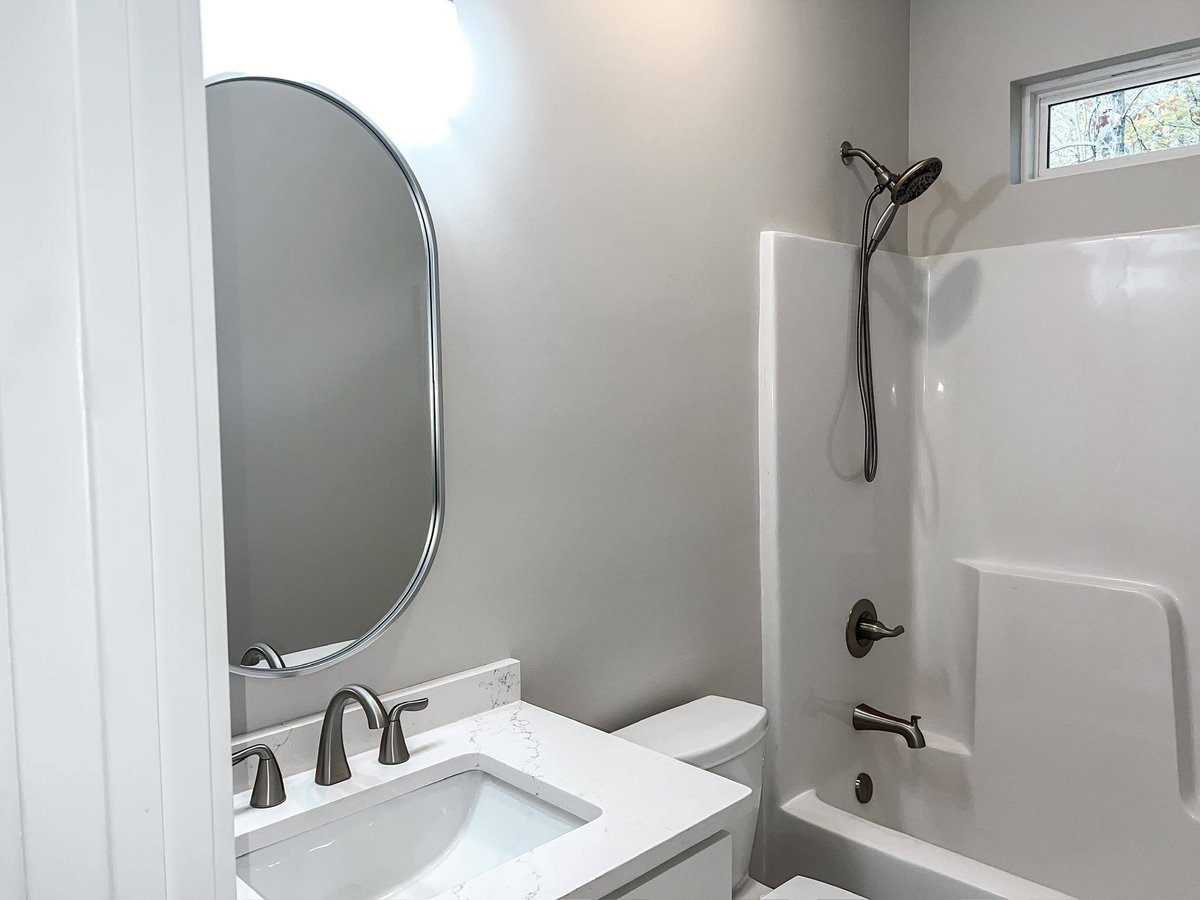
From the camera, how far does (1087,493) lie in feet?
6.91

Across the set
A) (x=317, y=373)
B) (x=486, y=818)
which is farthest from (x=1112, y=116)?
(x=486, y=818)

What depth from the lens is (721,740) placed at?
61.1 inches

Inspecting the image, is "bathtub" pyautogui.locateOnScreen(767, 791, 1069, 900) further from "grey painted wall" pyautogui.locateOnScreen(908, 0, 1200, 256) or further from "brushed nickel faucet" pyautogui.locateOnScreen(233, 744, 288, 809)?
"grey painted wall" pyautogui.locateOnScreen(908, 0, 1200, 256)

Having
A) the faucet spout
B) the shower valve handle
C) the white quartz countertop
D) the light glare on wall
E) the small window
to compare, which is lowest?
the faucet spout

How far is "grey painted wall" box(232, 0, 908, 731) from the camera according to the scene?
1.36 m

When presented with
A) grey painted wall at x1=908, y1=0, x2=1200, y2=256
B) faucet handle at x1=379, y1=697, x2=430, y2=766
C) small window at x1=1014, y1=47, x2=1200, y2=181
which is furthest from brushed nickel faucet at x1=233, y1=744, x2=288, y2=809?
A: small window at x1=1014, y1=47, x2=1200, y2=181

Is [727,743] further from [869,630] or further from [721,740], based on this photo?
[869,630]

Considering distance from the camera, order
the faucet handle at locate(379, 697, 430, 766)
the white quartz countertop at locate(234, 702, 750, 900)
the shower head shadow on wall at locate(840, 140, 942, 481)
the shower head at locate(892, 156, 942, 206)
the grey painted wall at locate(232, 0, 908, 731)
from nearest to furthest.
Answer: the white quartz countertop at locate(234, 702, 750, 900) → the faucet handle at locate(379, 697, 430, 766) → the grey painted wall at locate(232, 0, 908, 731) → the shower head at locate(892, 156, 942, 206) → the shower head shadow on wall at locate(840, 140, 942, 481)

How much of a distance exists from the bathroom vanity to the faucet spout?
1.06 meters

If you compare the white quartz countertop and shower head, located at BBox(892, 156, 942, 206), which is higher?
shower head, located at BBox(892, 156, 942, 206)

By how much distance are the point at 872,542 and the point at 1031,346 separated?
2.06ft

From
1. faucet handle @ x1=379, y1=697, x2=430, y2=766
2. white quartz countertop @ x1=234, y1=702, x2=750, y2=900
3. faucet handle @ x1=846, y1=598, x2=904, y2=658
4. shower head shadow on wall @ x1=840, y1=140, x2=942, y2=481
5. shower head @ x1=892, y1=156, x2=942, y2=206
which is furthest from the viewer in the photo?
faucet handle @ x1=846, y1=598, x2=904, y2=658

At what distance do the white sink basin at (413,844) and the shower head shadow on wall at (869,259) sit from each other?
52.6 inches

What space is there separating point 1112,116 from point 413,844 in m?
2.25
